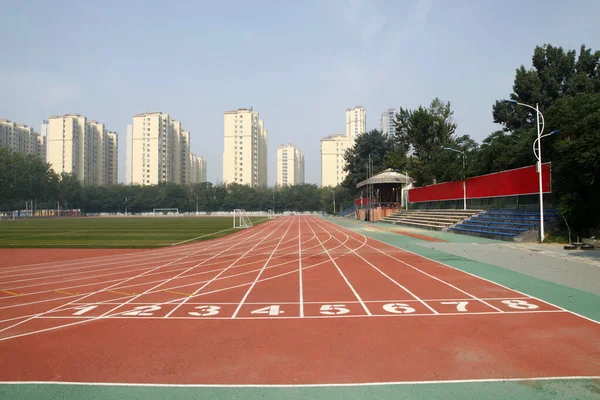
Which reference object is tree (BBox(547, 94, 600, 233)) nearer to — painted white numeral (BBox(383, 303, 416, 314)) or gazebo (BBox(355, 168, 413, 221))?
painted white numeral (BBox(383, 303, 416, 314))

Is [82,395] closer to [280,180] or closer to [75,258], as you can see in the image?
[75,258]

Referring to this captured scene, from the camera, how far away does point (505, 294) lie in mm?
8516

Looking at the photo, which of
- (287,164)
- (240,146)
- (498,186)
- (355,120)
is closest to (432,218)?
(498,186)

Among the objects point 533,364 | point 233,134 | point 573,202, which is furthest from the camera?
point 233,134

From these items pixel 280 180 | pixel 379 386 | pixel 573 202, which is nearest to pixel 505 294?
pixel 379 386

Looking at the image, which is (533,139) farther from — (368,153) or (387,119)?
(387,119)

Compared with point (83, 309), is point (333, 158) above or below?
above

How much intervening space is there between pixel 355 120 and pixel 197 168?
7540 cm

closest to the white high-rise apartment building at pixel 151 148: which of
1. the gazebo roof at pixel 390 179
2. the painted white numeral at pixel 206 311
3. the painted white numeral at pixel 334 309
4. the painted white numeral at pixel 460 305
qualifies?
the gazebo roof at pixel 390 179

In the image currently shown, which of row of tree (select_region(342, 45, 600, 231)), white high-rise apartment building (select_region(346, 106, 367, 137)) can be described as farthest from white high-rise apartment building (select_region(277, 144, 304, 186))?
row of tree (select_region(342, 45, 600, 231))

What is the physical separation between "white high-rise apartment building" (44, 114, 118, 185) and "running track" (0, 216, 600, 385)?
119 m

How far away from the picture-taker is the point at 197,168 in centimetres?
16975

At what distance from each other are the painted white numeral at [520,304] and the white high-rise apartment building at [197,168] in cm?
15926

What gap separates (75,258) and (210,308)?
1141 centimetres
